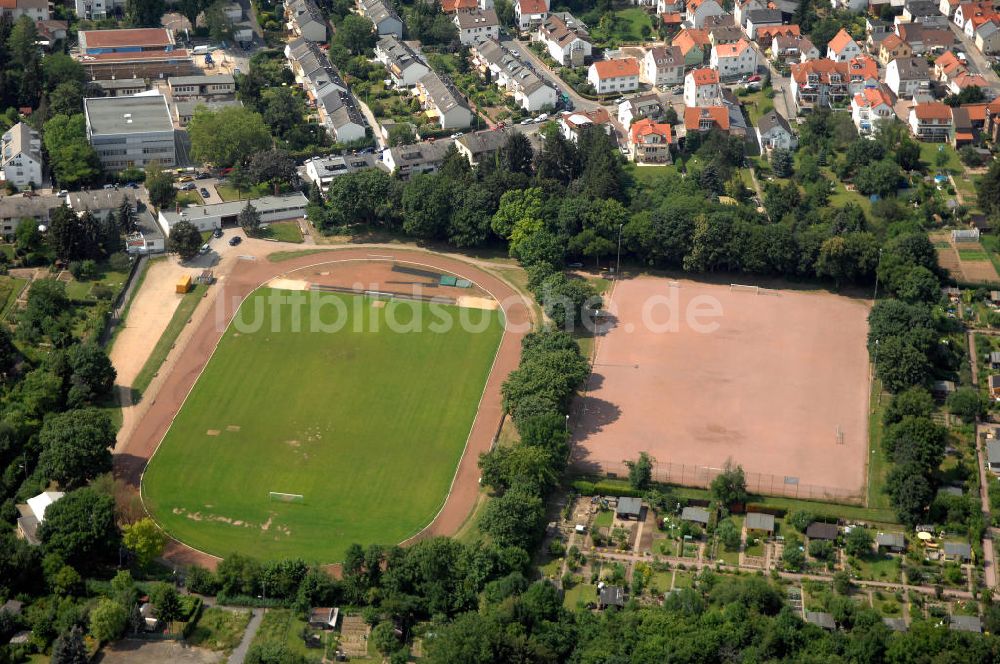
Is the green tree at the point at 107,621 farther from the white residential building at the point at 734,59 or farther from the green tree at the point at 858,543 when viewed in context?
the white residential building at the point at 734,59

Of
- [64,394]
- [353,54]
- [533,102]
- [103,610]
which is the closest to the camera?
Result: [103,610]

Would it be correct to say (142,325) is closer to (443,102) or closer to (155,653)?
(155,653)

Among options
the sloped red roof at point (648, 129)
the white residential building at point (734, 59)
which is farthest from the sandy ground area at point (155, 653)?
the white residential building at point (734, 59)

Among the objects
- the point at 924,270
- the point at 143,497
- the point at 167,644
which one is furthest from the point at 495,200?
the point at 167,644

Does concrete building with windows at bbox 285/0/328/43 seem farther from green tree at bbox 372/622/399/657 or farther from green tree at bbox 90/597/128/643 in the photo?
green tree at bbox 372/622/399/657

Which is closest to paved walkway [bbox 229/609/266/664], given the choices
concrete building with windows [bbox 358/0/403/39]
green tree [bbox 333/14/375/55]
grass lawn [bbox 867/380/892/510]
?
grass lawn [bbox 867/380/892/510]

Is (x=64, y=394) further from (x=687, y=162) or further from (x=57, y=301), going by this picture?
(x=687, y=162)
